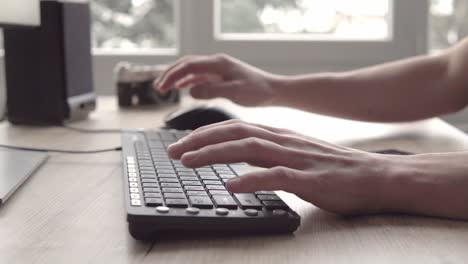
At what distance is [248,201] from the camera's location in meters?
0.61

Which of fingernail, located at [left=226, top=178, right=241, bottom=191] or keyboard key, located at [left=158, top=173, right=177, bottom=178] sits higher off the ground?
fingernail, located at [left=226, top=178, right=241, bottom=191]

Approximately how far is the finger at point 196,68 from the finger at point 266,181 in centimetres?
64

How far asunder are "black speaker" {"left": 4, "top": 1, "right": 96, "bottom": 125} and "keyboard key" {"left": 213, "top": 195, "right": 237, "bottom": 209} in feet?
2.31

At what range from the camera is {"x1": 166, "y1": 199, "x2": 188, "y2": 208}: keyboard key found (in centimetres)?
59

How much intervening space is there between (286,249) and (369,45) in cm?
158

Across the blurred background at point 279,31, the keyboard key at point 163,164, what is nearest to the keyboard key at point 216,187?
the keyboard key at point 163,164

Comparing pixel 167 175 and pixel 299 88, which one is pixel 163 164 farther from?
pixel 299 88

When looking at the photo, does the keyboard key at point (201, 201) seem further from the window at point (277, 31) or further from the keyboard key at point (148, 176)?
the window at point (277, 31)

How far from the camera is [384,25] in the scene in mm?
2119

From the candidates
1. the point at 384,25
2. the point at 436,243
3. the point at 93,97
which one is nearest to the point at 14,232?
the point at 436,243

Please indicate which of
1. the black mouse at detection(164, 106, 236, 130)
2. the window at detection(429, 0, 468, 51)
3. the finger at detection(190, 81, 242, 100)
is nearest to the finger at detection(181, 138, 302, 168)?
the black mouse at detection(164, 106, 236, 130)

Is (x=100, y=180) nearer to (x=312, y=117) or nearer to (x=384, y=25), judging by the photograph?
(x=312, y=117)

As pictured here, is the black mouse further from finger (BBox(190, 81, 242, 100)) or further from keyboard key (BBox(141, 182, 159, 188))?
keyboard key (BBox(141, 182, 159, 188))

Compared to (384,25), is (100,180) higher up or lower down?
lower down
